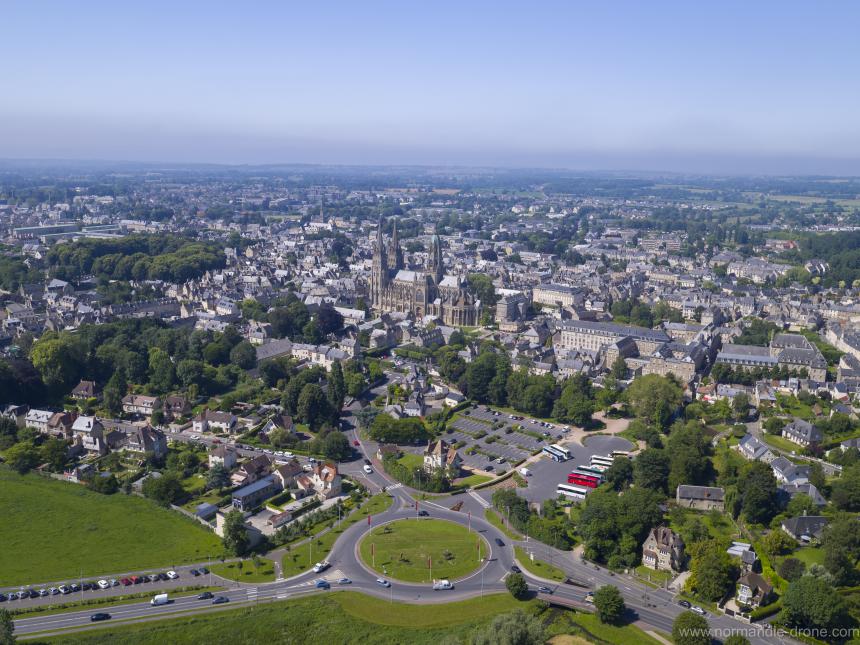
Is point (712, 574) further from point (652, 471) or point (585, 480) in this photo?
point (585, 480)

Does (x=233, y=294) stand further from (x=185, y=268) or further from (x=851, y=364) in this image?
(x=851, y=364)

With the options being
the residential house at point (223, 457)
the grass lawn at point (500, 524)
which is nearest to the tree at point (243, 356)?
the residential house at point (223, 457)

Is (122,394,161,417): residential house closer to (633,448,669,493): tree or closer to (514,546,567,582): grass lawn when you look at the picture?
(514,546,567,582): grass lawn

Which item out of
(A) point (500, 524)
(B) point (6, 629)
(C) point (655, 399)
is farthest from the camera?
(C) point (655, 399)

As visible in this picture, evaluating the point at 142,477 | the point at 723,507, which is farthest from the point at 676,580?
the point at 142,477

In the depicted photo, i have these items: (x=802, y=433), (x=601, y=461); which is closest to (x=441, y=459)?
(x=601, y=461)

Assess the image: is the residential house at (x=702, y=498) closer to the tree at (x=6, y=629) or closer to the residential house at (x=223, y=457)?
the residential house at (x=223, y=457)
